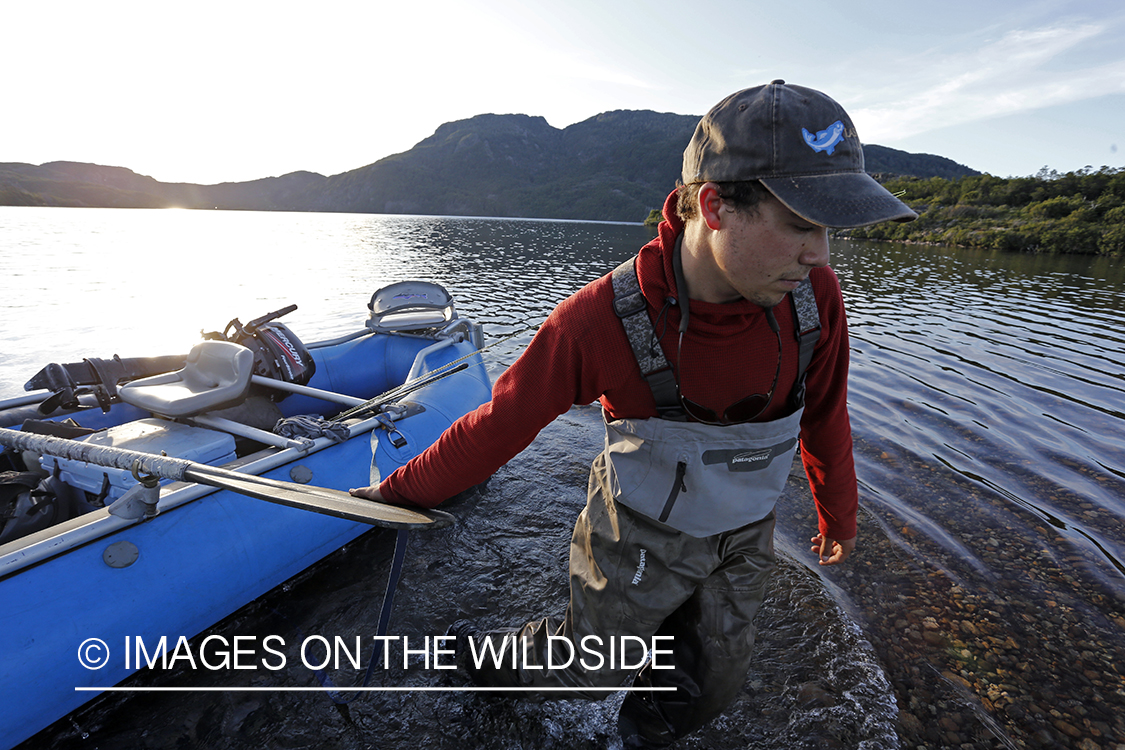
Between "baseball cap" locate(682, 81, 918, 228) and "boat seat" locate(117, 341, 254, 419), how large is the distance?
4.71m

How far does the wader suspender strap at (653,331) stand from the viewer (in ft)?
6.40

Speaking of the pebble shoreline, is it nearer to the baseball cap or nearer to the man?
the man

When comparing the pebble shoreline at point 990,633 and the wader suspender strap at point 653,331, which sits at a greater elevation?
the wader suspender strap at point 653,331

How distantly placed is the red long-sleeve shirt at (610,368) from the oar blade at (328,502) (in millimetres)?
110

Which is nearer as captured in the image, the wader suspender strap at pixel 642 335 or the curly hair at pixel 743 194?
the curly hair at pixel 743 194

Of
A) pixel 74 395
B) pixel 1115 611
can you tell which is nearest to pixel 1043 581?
pixel 1115 611

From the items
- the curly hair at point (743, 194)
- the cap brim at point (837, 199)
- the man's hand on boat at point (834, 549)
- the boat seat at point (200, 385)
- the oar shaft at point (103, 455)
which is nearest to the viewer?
the cap brim at point (837, 199)

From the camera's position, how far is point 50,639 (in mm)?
2916

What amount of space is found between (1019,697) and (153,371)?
8.31 meters

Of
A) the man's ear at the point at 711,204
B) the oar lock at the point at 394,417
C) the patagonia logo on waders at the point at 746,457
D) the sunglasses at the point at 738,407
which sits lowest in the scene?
the oar lock at the point at 394,417

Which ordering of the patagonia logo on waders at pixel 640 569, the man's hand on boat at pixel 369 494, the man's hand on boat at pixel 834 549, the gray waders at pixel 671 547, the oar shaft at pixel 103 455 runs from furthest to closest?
the oar shaft at pixel 103 455, the man's hand on boat at pixel 834 549, the man's hand on boat at pixel 369 494, the patagonia logo on waders at pixel 640 569, the gray waders at pixel 671 547

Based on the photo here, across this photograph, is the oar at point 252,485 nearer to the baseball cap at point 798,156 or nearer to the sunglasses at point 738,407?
the sunglasses at point 738,407

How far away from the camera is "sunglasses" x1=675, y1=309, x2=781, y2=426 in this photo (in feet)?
6.63

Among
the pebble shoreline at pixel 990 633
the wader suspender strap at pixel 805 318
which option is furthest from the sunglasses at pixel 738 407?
the pebble shoreline at pixel 990 633
